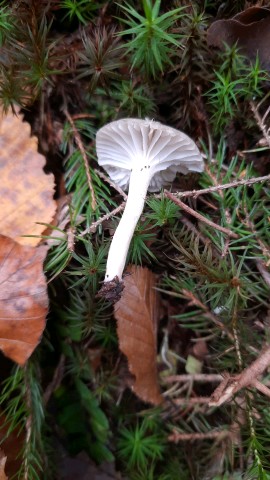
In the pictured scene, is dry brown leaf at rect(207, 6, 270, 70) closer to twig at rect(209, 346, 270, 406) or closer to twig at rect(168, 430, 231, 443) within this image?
twig at rect(209, 346, 270, 406)

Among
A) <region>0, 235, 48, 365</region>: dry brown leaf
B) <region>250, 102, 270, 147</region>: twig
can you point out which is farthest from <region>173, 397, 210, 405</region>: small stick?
<region>250, 102, 270, 147</region>: twig

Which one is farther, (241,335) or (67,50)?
(67,50)

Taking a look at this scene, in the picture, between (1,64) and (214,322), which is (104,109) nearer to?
(1,64)

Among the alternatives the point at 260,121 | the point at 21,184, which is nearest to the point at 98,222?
the point at 21,184

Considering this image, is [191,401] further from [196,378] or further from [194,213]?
[194,213]

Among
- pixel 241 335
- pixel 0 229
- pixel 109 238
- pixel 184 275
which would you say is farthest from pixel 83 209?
pixel 241 335

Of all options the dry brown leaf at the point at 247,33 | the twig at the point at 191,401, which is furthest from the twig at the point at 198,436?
the dry brown leaf at the point at 247,33
